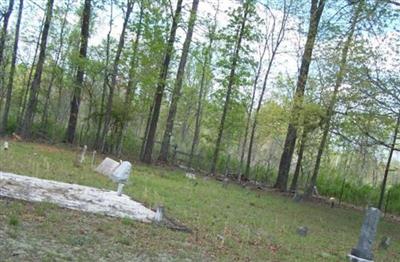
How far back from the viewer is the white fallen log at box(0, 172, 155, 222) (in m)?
7.59

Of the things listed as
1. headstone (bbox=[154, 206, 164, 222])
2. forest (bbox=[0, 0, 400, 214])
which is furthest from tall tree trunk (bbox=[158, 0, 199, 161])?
headstone (bbox=[154, 206, 164, 222])

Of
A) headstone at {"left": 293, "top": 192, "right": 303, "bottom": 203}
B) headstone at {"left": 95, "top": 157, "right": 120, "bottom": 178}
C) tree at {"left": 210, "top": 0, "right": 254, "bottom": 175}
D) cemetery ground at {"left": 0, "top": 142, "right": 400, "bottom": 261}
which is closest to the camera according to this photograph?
cemetery ground at {"left": 0, "top": 142, "right": 400, "bottom": 261}

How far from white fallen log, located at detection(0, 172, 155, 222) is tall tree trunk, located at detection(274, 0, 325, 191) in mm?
9704

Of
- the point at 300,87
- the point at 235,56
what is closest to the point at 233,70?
the point at 235,56

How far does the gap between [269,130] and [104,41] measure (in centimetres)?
1120

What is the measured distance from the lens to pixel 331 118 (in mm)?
16109

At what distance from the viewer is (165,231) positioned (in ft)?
23.8

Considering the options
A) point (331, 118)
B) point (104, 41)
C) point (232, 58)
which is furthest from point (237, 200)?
point (104, 41)

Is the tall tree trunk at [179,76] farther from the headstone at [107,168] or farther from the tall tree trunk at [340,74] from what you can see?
the headstone at [107,168]

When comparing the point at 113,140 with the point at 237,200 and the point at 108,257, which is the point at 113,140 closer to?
the point at 237,200

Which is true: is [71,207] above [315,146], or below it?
below

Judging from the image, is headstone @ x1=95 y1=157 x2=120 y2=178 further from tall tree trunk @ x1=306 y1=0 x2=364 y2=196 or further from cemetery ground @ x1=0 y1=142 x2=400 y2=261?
tall tree trunk @ x1=306 y1=0 x2=364 y2=196

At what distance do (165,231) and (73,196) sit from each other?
1.97m

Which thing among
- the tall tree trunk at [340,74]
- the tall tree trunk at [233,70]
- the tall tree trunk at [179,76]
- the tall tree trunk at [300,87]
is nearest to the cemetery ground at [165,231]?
the tall tree trunk at [340,74]
